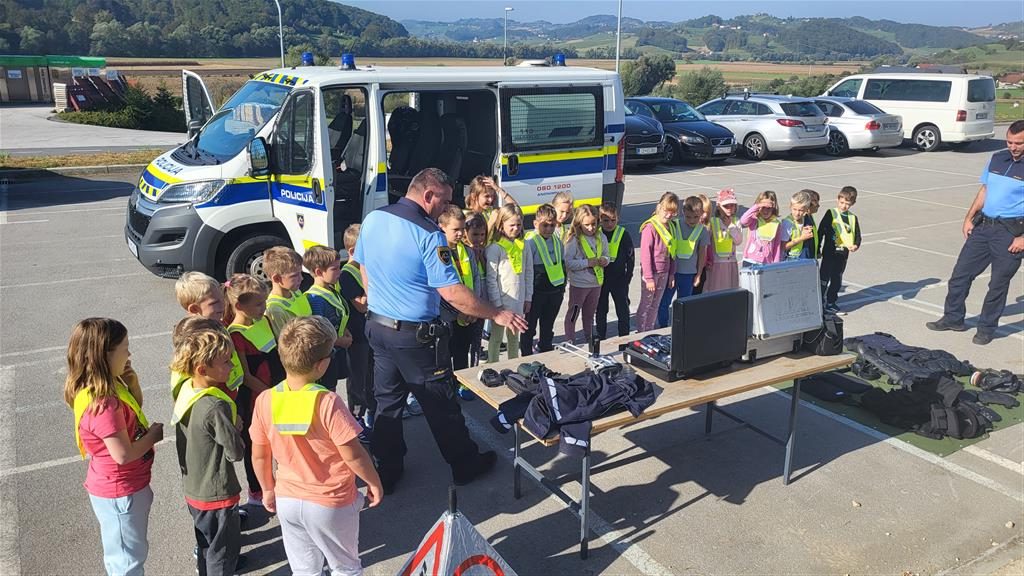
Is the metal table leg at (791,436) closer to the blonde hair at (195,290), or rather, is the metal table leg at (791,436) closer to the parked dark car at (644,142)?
the blonde hair at (195,290)

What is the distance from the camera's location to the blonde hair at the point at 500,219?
5.74 metres

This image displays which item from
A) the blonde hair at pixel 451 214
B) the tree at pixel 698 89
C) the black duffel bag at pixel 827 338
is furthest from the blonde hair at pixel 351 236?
the tree at pixel 698 89

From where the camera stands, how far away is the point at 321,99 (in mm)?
7344

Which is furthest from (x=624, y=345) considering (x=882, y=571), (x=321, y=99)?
(x=321, y=99)

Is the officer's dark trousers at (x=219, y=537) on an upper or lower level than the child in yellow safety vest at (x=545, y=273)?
lower

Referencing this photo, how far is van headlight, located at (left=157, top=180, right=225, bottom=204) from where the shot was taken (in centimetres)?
764

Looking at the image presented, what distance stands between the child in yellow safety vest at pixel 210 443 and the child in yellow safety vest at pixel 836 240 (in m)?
6.36

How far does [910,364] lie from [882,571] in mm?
2833

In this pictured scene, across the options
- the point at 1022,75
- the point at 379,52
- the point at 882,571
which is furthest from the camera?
the point at 379,52

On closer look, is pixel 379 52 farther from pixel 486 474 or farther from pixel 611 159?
pixel 486 474

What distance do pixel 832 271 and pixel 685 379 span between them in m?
4.53

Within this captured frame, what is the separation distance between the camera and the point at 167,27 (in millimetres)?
80312

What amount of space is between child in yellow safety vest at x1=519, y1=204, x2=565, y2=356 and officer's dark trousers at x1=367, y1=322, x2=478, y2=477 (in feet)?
4.46

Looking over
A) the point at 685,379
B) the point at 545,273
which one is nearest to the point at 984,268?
the point at 545,273
